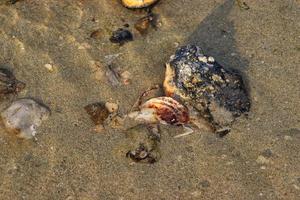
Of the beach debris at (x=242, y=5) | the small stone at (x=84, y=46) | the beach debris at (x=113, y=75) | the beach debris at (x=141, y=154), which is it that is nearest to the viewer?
the beach debris at (x=141, y=154)

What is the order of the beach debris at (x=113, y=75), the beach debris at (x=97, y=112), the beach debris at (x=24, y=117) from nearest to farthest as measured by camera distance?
the beach debris at (x=24, y=117)
the beach debris at (x=97, y=112)
the beach debris at (x=113, y=75)

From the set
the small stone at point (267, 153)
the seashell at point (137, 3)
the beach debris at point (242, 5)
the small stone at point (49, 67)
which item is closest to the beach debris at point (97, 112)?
the small stone at point (49, 67)

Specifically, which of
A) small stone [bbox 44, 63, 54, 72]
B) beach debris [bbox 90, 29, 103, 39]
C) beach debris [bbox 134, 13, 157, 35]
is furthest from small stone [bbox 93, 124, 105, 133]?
beach debris [bbox 134, 13, 157, 35]

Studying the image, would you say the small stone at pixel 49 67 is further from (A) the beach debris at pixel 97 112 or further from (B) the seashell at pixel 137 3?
(B) the seashell at pixel 137 3

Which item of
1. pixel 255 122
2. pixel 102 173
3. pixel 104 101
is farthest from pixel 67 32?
pixel 255 122

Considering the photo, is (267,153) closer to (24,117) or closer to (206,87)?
(206,87)

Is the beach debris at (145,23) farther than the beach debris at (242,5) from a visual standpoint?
No

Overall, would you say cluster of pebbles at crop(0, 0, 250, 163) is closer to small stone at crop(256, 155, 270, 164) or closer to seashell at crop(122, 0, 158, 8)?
small stone at crop(256, 155, 270, 164)

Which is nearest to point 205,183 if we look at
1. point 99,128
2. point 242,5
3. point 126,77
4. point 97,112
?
point 99,128
